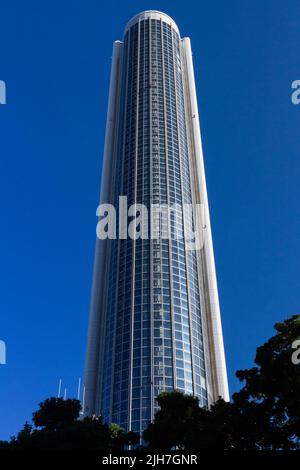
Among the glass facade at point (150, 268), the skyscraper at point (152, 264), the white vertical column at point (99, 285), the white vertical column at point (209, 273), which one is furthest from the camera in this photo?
the white vertical column at point (209, 273)

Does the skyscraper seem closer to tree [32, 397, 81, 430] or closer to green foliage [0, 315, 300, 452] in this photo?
tree [32, 397, 81, 430]

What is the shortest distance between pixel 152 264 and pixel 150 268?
1.01 m

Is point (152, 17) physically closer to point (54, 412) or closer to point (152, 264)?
point (152, 264)

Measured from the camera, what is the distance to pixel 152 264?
11875cm

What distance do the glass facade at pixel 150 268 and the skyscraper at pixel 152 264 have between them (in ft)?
0.76

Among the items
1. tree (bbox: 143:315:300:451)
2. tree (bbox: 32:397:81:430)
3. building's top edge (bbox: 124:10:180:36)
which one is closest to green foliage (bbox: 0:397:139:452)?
tree (bbox: 32:397:81:430)

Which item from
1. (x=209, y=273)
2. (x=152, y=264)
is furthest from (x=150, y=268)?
(x=209, y=273)

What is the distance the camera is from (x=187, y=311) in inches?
4518

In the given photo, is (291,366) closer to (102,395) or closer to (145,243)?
(102,395)

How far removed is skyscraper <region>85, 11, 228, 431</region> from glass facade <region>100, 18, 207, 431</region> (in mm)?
231

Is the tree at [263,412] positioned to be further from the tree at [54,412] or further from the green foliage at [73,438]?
the tree at [54,412]

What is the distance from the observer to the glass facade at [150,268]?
104 metres

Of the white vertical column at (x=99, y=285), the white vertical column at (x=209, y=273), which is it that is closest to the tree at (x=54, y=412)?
the white vertical column at (x=99, y=285)
